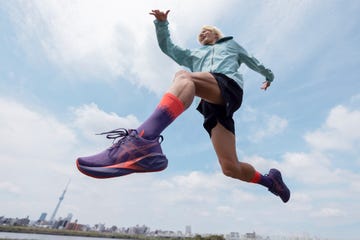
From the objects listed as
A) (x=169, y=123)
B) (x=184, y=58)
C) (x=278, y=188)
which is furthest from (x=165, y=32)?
(x=278, y=188)

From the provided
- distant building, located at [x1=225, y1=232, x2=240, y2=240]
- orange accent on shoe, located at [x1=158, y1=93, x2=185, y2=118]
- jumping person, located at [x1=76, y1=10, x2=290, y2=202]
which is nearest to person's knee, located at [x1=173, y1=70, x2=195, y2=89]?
jumping person, located at [x1=76, y1=10, x2=290, y2=202]

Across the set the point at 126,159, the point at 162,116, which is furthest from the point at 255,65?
the point at 126,159

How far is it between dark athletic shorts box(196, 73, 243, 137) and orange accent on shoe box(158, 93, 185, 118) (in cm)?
60

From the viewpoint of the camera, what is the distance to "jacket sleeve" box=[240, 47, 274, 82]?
350 centimetres

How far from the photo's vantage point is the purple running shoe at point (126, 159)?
1.88m

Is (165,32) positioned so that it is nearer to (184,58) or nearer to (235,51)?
(184,58)

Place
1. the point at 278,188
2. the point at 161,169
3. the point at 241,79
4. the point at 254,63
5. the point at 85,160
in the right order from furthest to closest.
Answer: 1. the point at 278,188
2. the point at 254,63
3. the point at 241,79
4. the point at 161,169
5. the point at 85,160

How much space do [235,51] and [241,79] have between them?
0.53m

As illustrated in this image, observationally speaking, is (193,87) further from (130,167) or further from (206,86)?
(130,167)

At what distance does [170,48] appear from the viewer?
358 centimetres

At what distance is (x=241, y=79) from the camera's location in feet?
9.98

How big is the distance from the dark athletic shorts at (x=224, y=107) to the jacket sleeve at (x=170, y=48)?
28.0 inches

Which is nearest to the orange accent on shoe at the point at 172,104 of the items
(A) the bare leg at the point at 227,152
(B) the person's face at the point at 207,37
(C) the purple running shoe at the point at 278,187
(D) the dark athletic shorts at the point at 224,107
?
(D) the dark athletic shorts at the point at 224,107

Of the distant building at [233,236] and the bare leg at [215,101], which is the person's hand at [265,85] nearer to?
the bare leg at [215,101]
